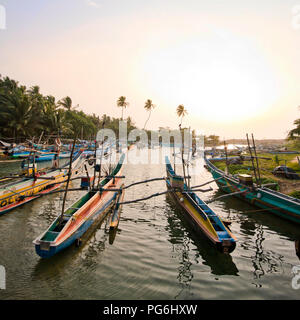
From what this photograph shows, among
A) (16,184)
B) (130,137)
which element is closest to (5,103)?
(16,184)

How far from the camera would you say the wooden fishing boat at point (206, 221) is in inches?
308

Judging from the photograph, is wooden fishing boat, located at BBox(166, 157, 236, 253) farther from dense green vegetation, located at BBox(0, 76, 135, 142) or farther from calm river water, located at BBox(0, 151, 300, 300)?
dense green vegetation, located at BBox(0, 76, 135, 142)

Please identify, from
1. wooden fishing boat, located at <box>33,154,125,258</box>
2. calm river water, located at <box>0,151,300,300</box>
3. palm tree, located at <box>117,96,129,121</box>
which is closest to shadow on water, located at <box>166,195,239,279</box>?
calm river water, located at <box>0,151,300,300</box>

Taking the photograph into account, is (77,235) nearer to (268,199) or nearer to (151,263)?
(151,263)

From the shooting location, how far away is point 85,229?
9570mm

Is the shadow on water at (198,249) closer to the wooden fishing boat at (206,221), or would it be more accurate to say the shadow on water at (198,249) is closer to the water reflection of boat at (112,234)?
the wooden fishing boat at (206,221)

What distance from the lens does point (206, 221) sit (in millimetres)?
9352

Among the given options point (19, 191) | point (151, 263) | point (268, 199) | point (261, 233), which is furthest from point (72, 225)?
point (268, 199)

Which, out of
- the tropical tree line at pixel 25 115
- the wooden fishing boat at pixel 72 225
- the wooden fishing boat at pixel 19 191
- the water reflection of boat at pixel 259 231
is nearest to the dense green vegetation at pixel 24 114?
the tropical tree line at pixel 25 115

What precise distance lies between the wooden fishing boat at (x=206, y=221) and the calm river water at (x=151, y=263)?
2.42 feet

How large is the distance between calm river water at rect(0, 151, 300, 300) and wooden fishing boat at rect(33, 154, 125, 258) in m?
0.64

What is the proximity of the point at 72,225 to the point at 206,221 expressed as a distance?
6282mm

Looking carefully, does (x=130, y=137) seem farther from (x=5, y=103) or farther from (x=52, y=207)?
(x=52, y=207)
